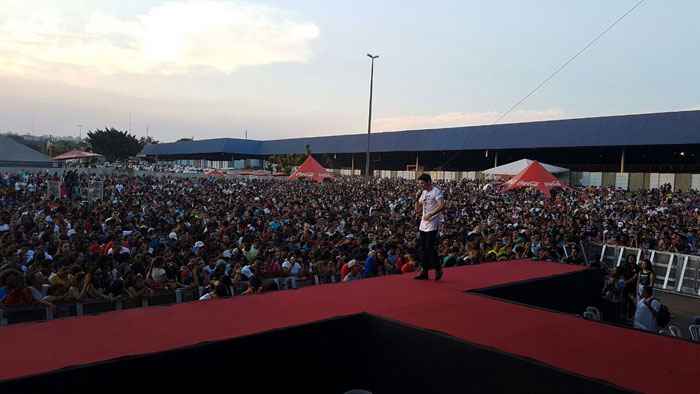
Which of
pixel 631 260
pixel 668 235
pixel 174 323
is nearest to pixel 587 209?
pixel 668 235

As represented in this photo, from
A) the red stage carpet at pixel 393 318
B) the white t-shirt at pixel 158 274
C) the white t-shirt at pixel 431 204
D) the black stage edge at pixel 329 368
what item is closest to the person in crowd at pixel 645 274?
the white t-shirt at pixel 431 204

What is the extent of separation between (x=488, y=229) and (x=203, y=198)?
12383mm

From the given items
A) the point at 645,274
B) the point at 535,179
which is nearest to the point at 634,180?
the point at 535,179

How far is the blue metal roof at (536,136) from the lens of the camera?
28.5 m

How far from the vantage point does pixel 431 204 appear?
6.67 m

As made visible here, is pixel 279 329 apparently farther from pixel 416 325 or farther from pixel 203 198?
pixel 203 198

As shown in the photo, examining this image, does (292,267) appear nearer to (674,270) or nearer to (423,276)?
(423,276)

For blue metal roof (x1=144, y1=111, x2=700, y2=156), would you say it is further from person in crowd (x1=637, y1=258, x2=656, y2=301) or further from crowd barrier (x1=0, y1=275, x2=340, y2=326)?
crowd barrier (x1=0, y1=275, x2=340, y2=326)

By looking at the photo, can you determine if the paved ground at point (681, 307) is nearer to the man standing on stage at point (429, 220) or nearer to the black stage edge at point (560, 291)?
the black stage edge at point (560, 291)

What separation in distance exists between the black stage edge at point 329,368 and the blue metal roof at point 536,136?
29153mm

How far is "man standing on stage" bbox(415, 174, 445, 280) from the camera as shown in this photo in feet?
21.8

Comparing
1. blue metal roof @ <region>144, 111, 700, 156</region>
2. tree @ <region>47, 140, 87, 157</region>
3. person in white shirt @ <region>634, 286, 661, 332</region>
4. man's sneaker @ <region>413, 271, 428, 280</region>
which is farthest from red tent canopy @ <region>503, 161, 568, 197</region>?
tree @ <region>47, 140, 87, 157</region>

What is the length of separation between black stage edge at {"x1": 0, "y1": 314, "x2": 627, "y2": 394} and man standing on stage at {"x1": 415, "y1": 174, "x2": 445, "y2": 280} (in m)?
2.19

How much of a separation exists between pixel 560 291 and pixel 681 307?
6.84 metres
